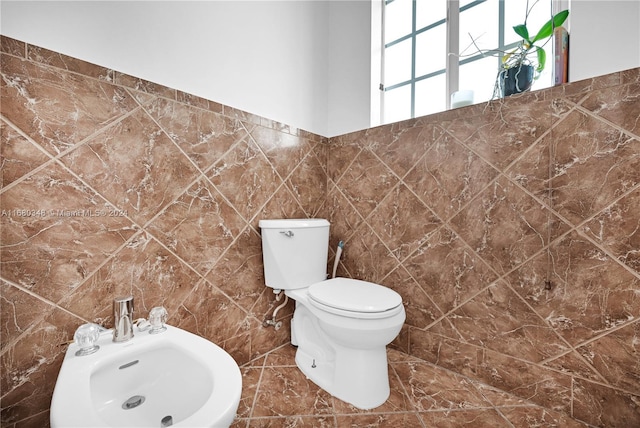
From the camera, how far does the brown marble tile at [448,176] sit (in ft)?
4.21

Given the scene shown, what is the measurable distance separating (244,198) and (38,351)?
34.5 inches

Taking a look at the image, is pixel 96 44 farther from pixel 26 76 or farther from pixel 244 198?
pixel 244 198

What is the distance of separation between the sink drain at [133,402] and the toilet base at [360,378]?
0.74 meters

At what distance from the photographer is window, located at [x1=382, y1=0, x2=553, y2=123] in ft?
4.75

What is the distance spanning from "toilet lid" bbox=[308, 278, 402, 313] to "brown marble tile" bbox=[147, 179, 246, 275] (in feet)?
1.60

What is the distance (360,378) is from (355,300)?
343mm

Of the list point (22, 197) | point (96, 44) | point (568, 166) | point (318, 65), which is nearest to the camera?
point (22, 197)

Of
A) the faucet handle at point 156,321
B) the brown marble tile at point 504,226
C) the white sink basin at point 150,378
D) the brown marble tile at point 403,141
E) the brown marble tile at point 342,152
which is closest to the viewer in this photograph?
the white sink basin at point 150,378

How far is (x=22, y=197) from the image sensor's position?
0.81 m

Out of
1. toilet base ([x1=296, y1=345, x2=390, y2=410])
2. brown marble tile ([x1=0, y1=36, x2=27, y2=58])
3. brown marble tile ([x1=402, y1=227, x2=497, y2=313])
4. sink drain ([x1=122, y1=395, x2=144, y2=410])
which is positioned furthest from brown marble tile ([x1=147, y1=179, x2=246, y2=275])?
brown marble tile ([x1=402, y1=227, x2=497, y2=313])

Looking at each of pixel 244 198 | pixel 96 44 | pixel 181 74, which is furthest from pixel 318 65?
pixel 96 44

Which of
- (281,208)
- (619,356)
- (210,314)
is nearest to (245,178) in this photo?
(281,208)

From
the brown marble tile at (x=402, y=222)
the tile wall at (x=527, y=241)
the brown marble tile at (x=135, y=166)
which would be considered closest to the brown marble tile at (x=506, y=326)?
the tile wall at (x=527, y=241)

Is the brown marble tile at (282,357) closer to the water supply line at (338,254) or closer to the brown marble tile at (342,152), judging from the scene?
the water supply line at (338,254)
